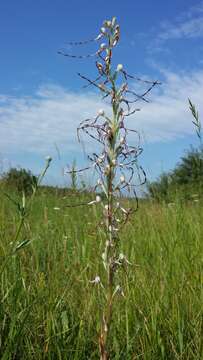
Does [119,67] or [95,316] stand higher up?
[119,67]

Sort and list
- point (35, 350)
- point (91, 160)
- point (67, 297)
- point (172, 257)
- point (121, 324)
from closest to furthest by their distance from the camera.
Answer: point (91, 160) → point (35, 350) → point (121, 324) → point (67, 297) → point (172, 257)

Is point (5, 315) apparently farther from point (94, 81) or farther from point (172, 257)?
point (172, 257)

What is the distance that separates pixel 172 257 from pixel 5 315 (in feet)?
4.90

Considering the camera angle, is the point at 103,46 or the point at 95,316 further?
the point at 95,316

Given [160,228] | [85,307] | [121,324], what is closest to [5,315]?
[85,307]

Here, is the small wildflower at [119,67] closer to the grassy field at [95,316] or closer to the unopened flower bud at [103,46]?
the unopened flower bud at [103,46]

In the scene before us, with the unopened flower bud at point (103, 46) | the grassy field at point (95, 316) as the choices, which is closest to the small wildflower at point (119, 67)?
the unopened flower bud at point (103, 46)

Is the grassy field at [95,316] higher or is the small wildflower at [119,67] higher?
the small wildflower at [119,67]

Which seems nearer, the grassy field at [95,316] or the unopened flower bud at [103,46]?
the unopened flower bud at [103,46]

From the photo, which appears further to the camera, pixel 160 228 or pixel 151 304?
pixel 160 228

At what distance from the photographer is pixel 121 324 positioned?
8.73 ft

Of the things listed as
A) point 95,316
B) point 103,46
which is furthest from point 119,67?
point 95,316

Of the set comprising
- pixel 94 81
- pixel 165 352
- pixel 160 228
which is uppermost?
pixel 94 81

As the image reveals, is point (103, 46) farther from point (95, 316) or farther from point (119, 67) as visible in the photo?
point (95, 316)
